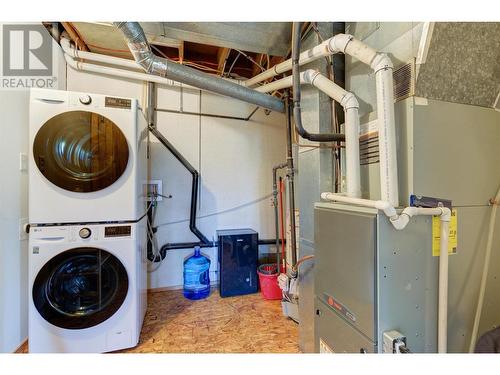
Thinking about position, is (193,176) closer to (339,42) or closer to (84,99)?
(84,99)

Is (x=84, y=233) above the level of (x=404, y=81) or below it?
below

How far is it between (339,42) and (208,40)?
109cm

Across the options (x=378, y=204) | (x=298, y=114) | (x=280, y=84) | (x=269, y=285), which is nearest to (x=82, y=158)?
(x=298, y=114)

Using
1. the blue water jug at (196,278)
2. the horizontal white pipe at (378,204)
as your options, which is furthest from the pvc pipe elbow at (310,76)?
the blue water jug at (196,278)

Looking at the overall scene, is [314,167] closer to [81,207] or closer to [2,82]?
[81,207]

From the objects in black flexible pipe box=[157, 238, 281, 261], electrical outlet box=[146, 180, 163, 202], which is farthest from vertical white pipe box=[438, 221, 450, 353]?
electrical outlet box=[146, 180, 163, 202]

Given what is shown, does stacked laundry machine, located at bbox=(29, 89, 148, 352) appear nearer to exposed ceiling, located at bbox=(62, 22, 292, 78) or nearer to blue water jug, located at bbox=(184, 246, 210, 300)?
exposed ceiling, located at bbox=(62, 22, 292, 78)

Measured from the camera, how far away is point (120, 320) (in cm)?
169

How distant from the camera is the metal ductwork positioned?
1456mm

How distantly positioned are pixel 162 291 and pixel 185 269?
0.44 metres

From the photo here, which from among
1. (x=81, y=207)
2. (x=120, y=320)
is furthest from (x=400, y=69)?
(x=120, y=320)

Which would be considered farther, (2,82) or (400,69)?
(2,82)

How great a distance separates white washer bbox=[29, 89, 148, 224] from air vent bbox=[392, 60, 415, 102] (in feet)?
5.60

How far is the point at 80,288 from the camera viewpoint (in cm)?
167
